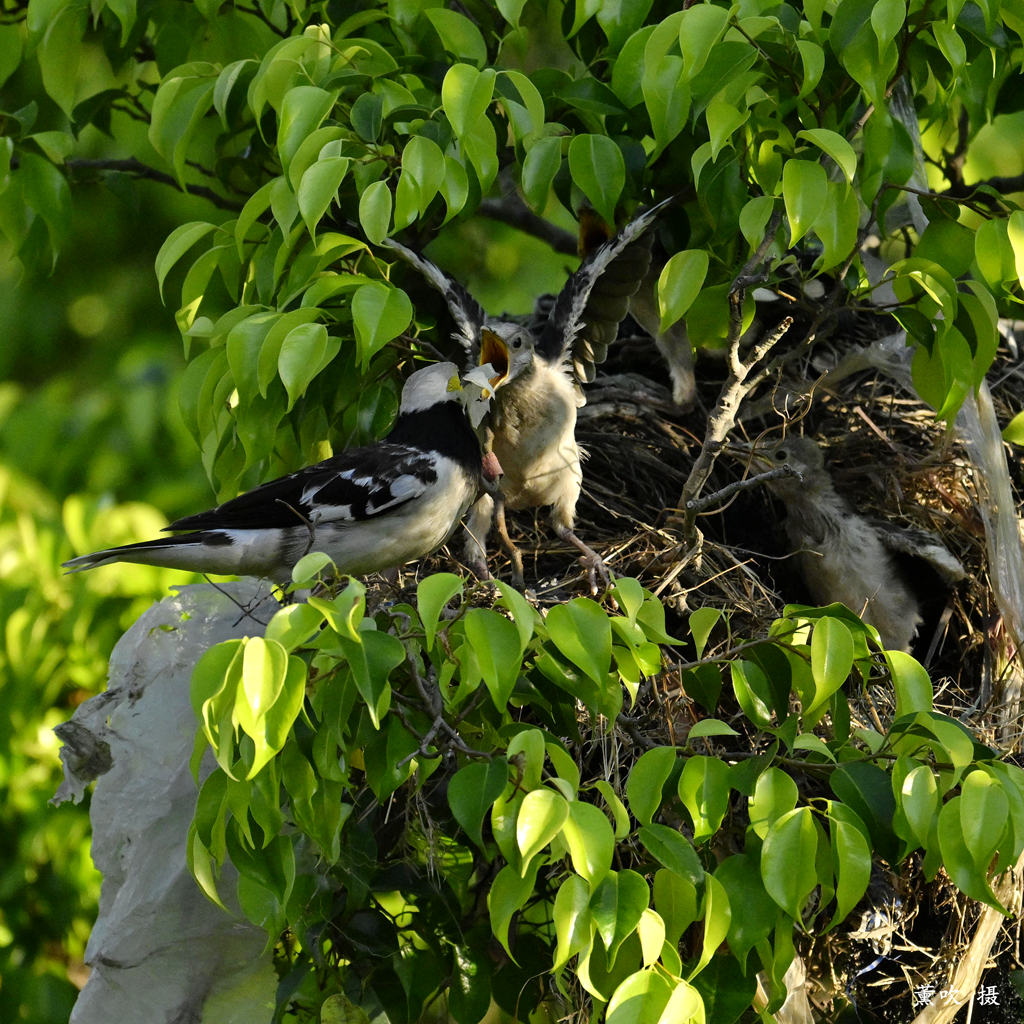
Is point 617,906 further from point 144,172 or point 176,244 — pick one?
point 144,172

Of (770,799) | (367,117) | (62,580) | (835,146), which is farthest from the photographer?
(62,580)

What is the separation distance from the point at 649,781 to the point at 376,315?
2.85 ft

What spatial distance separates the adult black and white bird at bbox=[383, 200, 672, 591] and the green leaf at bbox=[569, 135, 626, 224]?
453mm

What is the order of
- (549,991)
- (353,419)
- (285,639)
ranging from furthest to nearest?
(353,419) → (549,991) → (285,639)

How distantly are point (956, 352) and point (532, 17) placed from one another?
2063 mm

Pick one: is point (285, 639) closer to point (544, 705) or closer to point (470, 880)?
point (544, 705)

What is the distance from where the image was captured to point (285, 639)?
1552 millimetres

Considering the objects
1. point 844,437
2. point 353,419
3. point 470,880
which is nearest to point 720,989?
point 470,880

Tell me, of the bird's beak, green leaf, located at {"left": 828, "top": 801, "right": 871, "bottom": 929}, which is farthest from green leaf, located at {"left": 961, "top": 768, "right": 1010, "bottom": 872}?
the bird's beak

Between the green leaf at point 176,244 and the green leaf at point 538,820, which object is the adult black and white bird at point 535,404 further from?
the green leaf at point 538,820

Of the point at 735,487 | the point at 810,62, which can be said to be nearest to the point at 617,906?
the point at 735,487

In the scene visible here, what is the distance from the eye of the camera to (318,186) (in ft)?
6.73

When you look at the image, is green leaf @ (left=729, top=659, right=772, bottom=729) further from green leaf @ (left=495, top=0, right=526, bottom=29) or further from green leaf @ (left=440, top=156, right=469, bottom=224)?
green leaf @ (left=495, top=0, right=526, bottom=29)

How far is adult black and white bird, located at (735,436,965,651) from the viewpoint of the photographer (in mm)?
3127
